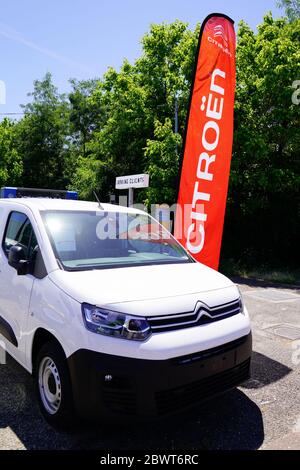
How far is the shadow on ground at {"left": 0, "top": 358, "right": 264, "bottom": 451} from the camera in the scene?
9.39ft

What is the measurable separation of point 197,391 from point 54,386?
109cm

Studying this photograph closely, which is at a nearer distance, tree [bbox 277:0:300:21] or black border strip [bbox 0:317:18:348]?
black border strip [bbox 0:317:18:348]

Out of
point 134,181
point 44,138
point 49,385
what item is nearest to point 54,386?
point 49,385

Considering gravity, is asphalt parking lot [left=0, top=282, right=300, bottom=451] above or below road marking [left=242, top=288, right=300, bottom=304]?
above

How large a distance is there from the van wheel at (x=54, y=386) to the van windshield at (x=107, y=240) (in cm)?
69

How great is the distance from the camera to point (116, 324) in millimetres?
2707

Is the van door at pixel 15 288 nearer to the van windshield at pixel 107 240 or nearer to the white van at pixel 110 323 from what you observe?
the white van at pixel 110 323

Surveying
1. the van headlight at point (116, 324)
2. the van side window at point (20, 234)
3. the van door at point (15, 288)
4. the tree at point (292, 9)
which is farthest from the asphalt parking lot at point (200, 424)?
the tree at point (292, 9)

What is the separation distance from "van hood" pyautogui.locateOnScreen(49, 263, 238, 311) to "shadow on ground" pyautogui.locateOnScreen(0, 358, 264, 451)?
86 cm

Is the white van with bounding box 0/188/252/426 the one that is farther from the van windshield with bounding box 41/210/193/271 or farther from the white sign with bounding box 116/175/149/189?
the white sign with bounding box 116/175/149/189

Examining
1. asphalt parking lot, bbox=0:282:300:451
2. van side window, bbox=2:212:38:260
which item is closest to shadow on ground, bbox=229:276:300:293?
asphalt parking lot, bbox=0:282:300:451

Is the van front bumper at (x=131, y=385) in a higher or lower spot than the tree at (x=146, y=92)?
lower

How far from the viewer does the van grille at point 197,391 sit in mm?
2645
